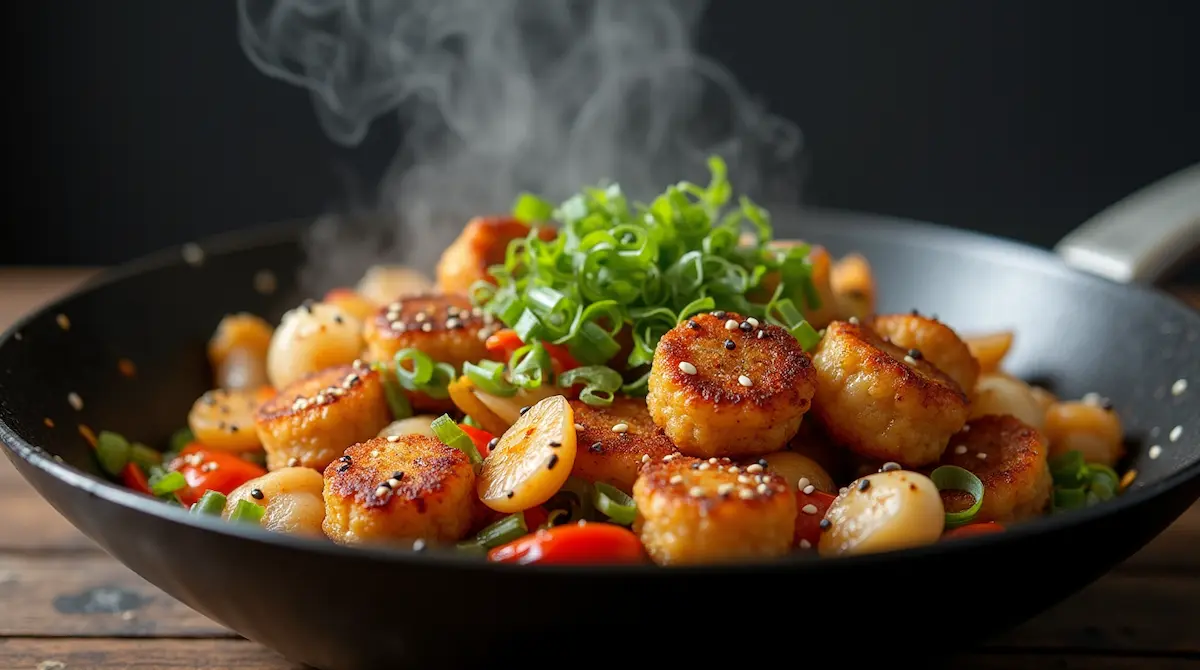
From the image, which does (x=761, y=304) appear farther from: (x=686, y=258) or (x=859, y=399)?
(x=859, y=399)

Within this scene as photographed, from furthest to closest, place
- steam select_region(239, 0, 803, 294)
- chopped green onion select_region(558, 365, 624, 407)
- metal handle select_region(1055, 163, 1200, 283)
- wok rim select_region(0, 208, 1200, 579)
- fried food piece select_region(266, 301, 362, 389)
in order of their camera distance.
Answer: steam select_region(239, 0, 803, 294) → metal handle select_region(1055, 163, 1200, 283) → fried food piece select_region(266, 301, 362, 389) → chopped green onion select_region(558, 365, 624, 407) → wok rim select_region(0, 208, 1200, 579)

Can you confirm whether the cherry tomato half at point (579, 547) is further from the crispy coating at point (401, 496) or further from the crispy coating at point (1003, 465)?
the crispy coating at point (1003, 465)

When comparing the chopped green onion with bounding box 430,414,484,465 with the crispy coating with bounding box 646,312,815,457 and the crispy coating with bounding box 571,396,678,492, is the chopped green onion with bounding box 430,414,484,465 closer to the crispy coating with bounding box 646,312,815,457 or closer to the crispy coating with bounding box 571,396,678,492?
the crispy coating with bounding box 571,396,678,492

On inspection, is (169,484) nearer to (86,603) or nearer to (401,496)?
(86,603)

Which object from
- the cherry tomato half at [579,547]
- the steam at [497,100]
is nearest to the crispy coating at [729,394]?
the cherry tomato half at [579,547]

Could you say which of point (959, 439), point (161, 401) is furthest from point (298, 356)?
point (959, 439)

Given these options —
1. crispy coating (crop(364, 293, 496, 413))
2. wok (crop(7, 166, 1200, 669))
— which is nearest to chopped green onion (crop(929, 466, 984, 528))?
wok (crop(7, 166, 1200, 669))
